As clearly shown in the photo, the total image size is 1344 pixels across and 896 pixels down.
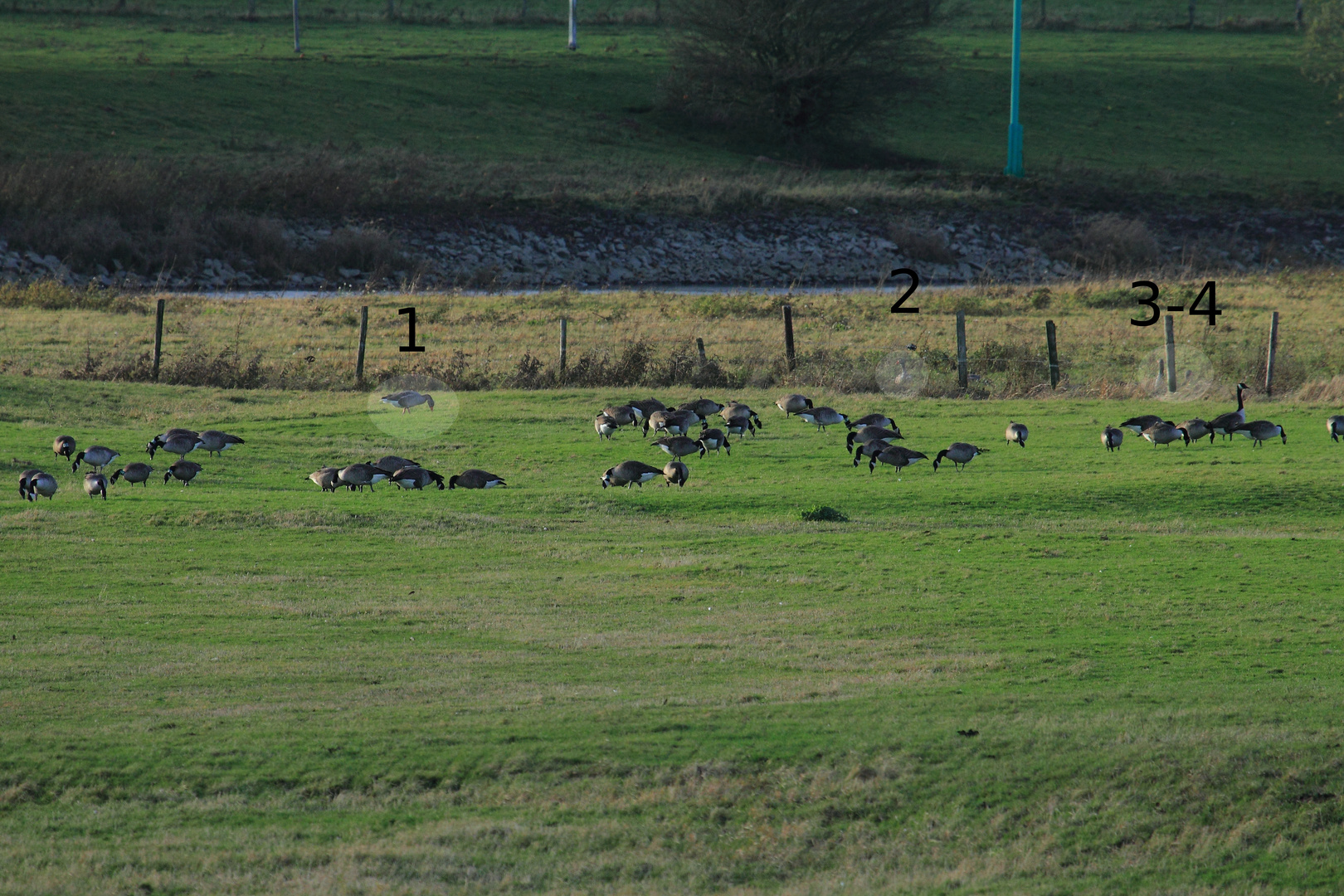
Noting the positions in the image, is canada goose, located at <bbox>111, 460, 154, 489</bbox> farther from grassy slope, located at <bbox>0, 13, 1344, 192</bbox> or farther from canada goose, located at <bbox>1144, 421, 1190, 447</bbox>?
grassy slope, located at <bbox>0, 13, 1344, 192</bbox>

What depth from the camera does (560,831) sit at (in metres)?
8.73

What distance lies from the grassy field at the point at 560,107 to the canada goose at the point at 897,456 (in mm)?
49248

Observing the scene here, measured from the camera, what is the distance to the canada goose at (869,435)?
898 inches

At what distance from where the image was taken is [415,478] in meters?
20.2

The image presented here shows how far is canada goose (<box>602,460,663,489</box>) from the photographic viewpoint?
66.2 ft

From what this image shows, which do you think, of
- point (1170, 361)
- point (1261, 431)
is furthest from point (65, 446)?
point (1170, 361)

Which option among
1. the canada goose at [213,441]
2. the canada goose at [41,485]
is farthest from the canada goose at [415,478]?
the canada goose at [41,485]

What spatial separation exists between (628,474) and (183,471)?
273 inches

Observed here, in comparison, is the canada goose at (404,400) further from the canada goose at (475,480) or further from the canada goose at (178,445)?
the canada goose at (475,480)

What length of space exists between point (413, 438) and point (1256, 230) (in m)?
62.7

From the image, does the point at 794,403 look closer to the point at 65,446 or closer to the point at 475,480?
the point at 475,480

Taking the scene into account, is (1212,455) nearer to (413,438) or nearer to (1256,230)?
(413,438)

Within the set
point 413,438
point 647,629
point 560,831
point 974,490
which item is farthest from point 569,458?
point 560,831

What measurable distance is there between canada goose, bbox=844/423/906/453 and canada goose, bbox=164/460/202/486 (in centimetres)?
1083
